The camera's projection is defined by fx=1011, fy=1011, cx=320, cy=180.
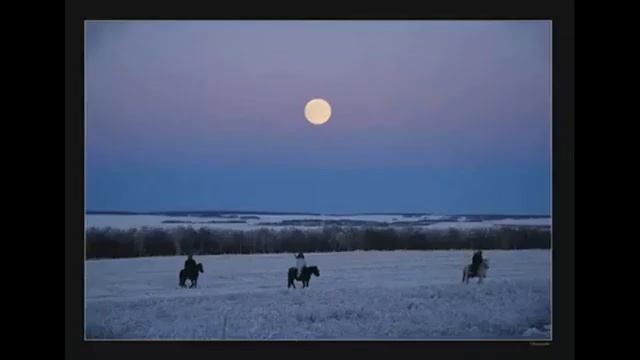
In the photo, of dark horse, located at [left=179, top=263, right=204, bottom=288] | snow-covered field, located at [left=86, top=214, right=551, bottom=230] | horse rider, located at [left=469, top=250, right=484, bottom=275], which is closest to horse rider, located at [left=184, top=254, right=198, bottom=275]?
dark horse, located at [left=179, top=263, right=204, bottom=288]

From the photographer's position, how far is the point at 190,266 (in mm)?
5156

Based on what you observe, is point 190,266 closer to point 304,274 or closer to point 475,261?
point 304,274

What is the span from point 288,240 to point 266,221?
0.49 feet

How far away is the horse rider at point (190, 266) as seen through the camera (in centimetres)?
515

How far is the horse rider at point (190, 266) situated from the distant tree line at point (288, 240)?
0.13ft

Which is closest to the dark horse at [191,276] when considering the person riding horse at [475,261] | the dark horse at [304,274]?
the dark horse at [304,274]

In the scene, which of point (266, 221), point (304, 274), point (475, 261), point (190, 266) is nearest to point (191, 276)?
point (190, 266)

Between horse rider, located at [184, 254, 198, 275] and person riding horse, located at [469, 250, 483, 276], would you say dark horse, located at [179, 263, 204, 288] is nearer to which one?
horse rider, located at [184, 254, 198, 275]

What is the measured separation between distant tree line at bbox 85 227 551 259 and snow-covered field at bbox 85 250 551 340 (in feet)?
0.16

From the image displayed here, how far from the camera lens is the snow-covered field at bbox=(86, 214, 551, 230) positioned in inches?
202

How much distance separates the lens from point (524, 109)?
5.15m

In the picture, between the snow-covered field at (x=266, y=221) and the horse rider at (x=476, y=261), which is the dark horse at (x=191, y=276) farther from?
the horse rider at (x=476, y=261)
